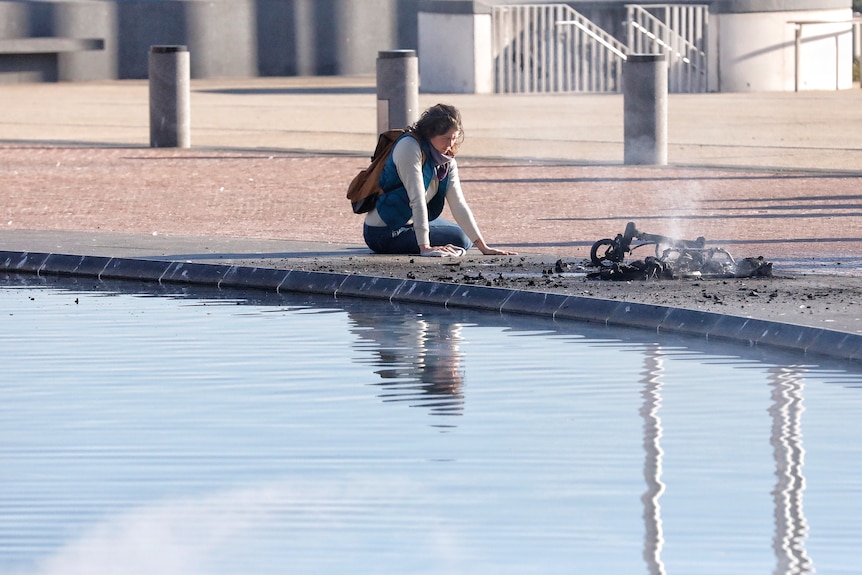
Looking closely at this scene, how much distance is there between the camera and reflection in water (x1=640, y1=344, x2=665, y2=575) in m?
4.98

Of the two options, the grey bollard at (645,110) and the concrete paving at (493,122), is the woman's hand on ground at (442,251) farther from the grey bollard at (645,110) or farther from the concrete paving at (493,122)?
the grey bollard at (645,110)

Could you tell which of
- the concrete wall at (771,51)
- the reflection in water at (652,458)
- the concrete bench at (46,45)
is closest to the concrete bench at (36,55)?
the concrete bench at (46,45)

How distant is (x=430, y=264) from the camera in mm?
10625

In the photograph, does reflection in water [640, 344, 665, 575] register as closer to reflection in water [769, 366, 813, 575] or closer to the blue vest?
reflection in water [769, 366, 813, 575]

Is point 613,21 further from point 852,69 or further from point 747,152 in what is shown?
point 747,152

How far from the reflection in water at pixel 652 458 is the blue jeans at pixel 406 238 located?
9.62 ft

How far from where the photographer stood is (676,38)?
3375 centimetres

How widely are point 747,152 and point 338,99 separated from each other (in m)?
11.7

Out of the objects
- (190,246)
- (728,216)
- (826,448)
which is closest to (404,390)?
(826,448)

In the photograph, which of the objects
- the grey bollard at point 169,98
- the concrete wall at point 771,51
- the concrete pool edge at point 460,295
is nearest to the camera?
the concrete pool edge at point 460,295

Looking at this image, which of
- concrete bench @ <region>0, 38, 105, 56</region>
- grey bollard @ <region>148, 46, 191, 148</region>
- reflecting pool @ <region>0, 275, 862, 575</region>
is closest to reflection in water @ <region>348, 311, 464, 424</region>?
reflecting pool @ <region>0, 275, 862, 575</region>

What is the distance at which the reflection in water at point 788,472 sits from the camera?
16.2 feet

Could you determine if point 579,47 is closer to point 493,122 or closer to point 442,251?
point 493,122

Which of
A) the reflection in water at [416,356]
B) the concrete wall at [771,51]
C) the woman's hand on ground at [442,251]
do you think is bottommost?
the reflection in water at [416,356]
